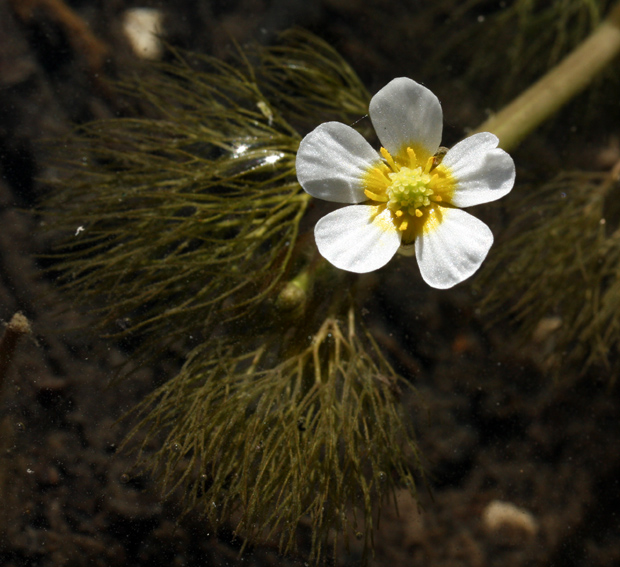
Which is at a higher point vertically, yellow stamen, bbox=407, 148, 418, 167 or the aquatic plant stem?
the aquatic plant stem

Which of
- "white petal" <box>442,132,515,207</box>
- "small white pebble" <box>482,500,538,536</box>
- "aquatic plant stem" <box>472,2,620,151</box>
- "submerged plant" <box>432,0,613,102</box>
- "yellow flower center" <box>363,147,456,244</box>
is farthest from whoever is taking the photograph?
"submerged plant" <box>432,0,613,102</box>

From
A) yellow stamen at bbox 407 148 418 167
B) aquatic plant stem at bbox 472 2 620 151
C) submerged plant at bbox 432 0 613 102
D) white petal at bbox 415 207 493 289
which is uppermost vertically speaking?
submerged plant at bbox 432 0 613 102

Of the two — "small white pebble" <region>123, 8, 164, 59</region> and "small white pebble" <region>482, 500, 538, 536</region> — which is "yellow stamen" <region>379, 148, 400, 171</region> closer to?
"small white pebble" <region>123, 8, 164, 59</region>

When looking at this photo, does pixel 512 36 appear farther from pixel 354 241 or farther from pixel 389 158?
pixel 354 241

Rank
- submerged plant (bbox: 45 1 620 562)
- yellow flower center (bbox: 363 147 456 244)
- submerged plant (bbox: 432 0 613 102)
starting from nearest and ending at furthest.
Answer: yellow flower center (bbox: 363 147 456 244)
submerged plant (bbox: 45 1 620 562)
submerged plant (bbox: 432 0 613 102)

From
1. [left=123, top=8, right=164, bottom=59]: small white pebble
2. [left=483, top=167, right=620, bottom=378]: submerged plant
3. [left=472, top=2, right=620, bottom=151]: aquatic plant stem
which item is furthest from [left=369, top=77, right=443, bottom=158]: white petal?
[left=123, top=8, right=164, bottom=59]: small white pebble

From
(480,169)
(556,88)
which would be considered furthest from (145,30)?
(556,88)

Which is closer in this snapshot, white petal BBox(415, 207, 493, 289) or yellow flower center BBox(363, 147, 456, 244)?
white petal BBox(415, 207, 493, 289)
